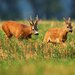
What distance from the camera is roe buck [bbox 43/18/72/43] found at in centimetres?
2059

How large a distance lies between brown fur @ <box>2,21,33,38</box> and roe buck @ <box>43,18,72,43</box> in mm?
920

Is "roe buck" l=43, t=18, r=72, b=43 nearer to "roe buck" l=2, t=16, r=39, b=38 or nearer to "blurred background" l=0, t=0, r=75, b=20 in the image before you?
"roe buck" l=2, t=16, r=39, b=38

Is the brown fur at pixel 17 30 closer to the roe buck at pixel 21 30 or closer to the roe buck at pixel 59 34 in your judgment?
the roe buck at pixel 21 30

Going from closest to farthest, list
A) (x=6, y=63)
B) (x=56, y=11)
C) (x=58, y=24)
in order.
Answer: (x=6, y=63)
(x=58, y=24)
(x=56, y=11)

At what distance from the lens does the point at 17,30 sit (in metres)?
21.8

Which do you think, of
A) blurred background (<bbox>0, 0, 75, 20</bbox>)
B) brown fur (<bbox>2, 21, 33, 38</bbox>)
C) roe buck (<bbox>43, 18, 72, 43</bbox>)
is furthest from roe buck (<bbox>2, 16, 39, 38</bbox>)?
blurred background (<bbox>0, 0, 75, 20</bbox>)

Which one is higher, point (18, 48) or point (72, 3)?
point (72, 3)

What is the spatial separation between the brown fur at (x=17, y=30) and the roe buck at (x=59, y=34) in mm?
920

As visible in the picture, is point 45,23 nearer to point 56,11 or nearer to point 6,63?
point 6,63

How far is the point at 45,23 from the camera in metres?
28.2

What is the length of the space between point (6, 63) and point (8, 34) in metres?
5.75

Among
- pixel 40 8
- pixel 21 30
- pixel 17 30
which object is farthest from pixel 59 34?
pixel 40 8

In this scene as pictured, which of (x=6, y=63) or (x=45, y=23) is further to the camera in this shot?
(x=45, y=23)

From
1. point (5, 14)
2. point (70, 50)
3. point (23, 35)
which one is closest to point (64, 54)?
point (70, 50)
